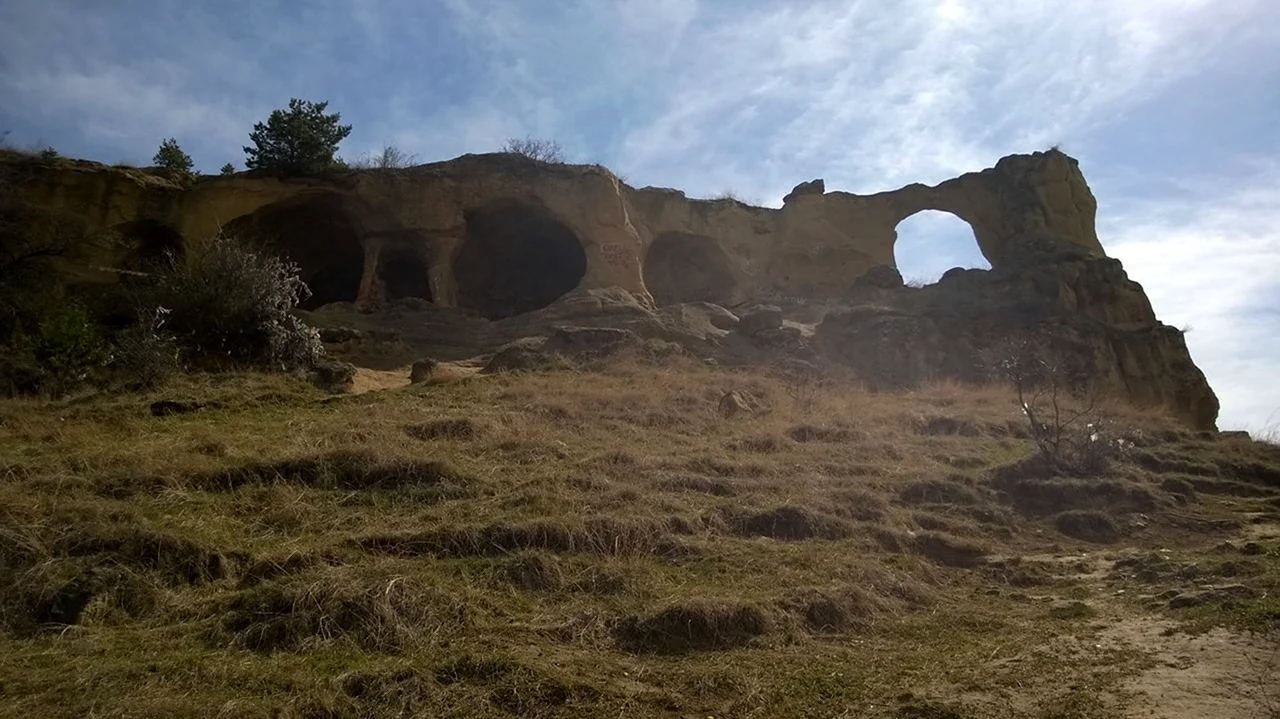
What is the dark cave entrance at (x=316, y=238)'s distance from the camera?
20766mm

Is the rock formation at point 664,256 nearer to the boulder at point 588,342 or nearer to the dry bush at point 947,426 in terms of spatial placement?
the boulder at point 588,342

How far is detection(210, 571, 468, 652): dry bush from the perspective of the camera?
5.04 meters

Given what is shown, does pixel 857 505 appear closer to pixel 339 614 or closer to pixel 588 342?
pixel 339 614

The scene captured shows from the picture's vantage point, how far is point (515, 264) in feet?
80.3

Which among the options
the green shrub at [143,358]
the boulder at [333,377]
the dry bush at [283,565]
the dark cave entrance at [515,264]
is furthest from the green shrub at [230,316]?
the dry bush at [283,565]

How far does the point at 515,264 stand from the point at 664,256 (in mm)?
4196

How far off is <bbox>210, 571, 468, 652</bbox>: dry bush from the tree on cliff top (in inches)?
658

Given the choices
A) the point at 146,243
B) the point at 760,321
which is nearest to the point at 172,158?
the point at 146,243

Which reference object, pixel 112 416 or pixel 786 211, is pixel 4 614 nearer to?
pixel 112 416

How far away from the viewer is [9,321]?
14.3 meters

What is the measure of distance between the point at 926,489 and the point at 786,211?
17.5m

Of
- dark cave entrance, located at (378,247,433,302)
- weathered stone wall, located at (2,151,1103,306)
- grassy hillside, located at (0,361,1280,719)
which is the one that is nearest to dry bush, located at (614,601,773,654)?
grassy hillside, located at (0,361,1280,719)

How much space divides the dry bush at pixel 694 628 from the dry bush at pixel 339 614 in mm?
1004

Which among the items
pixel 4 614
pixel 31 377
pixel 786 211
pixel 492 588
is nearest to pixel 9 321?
pixel 31 377
